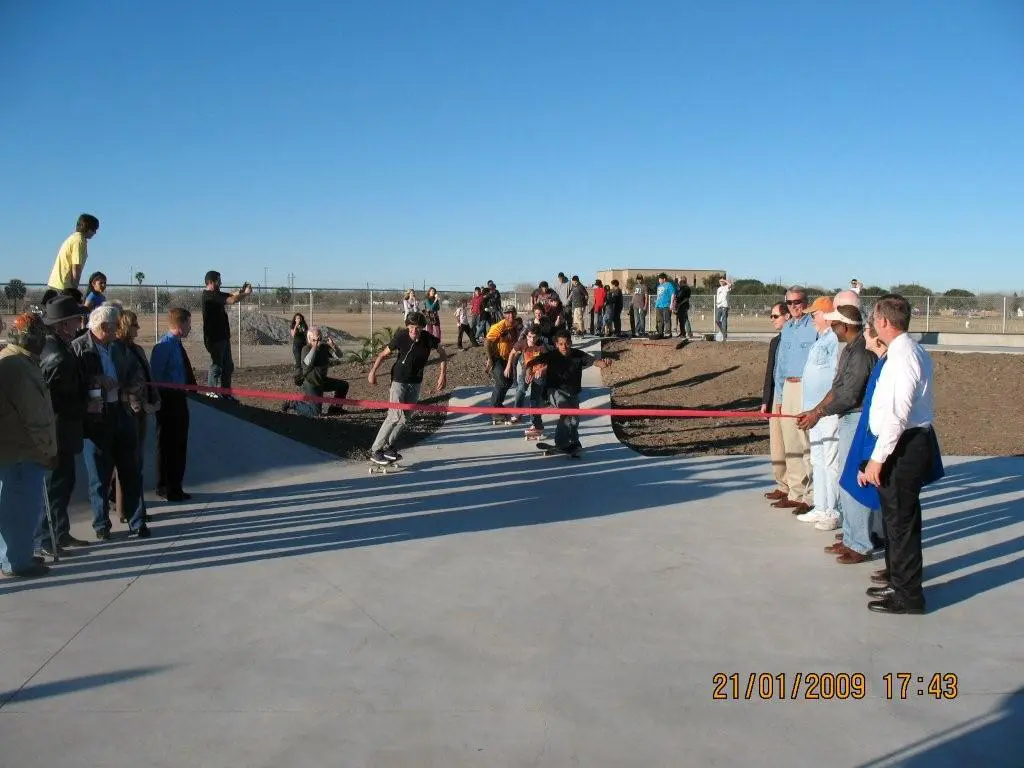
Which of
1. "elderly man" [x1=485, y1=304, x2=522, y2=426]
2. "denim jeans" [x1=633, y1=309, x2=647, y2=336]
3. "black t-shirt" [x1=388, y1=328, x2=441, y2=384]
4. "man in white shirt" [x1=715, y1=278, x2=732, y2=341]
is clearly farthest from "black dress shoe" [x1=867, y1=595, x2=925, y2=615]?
"denim jeans" [x1=633, y1=309, x2=647, y2=336]

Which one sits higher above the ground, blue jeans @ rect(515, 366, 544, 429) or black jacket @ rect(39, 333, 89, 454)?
black jacket @ rect(39, 333, 89, 454)

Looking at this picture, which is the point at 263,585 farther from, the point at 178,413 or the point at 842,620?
the point at 842,620

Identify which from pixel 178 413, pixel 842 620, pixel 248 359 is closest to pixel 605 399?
pixel 178 413

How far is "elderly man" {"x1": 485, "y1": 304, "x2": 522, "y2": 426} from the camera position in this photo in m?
12.5

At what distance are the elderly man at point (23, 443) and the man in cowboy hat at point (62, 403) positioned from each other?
1.13 ft

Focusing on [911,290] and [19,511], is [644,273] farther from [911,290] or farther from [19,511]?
[19,511]

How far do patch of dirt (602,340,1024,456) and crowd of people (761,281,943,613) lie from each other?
361 cm

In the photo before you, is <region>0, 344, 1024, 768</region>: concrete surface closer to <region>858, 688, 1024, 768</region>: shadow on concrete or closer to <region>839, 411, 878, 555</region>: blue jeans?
<region>858, 688, 1024, 768</region>: shadow on concrete

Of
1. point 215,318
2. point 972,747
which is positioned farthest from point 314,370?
point 972,747

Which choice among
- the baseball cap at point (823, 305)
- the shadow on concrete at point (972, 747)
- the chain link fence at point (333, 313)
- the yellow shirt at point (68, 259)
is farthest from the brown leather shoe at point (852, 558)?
the chain link fence at point (333, 313)

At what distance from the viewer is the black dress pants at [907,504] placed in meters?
5.25

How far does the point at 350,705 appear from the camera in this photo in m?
4.09

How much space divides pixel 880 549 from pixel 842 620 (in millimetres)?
1582

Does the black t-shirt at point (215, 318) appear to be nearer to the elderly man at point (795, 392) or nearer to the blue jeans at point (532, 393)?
the blue jeans at point (532, 393)
